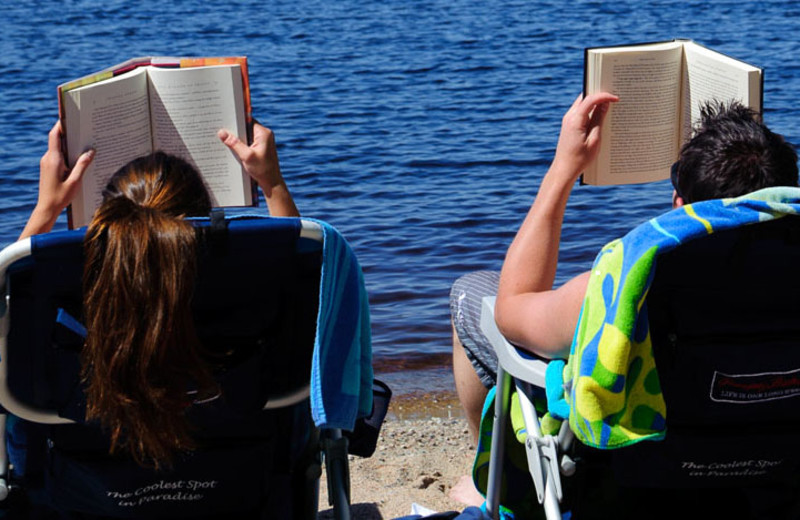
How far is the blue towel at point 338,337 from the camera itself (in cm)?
246

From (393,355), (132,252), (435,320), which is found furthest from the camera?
(435,320)

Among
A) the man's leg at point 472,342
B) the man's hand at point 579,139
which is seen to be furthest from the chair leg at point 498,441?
the man's hand at point 579,139

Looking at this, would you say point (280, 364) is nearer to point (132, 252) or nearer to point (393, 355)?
point (132, 252)

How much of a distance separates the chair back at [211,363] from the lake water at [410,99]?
2.99 meters

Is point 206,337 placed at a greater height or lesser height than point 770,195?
lesser

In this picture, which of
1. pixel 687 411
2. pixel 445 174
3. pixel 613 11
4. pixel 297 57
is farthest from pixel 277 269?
pixel 613 11

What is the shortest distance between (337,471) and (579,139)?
104cm

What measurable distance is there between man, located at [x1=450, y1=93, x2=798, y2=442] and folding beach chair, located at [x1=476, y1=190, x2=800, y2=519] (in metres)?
0.10

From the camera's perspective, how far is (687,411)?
97.7 inches

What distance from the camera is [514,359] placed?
272 centimetres

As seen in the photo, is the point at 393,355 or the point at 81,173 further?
the point at 393,355

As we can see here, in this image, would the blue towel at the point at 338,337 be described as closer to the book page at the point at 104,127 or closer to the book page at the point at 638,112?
the book page at the point at 104,127

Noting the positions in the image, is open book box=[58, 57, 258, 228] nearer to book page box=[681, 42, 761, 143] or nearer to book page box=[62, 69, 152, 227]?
book page box=[62, 69, 152, 227]

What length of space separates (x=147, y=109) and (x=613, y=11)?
1743cm
